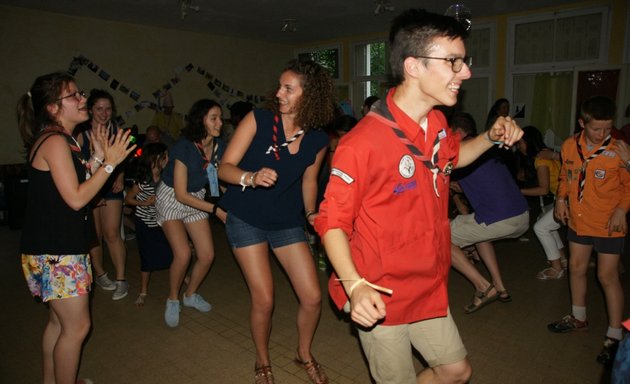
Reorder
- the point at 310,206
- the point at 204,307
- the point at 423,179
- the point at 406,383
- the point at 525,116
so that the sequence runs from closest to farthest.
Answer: the point at 423,179
the point at 406,383
the point at 310,206
the point at 204,307
the point at 525,116

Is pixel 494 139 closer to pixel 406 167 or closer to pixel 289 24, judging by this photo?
pixel 406 167

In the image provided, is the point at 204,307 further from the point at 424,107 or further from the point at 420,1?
the point at 420,1

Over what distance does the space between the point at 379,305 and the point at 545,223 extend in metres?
3.56

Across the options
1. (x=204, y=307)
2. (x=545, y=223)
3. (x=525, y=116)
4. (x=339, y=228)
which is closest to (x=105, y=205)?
(x=204, y=307)

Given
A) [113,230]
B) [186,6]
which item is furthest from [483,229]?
[186,6]

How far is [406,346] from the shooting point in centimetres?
179

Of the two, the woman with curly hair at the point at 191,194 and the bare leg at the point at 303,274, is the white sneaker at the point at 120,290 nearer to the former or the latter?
the woman with curly hair at the point at 191,194

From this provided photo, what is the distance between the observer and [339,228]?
1557 millimetres

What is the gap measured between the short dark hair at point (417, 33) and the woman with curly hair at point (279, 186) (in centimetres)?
84

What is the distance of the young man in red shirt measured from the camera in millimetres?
1594

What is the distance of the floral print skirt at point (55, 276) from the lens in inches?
87.2

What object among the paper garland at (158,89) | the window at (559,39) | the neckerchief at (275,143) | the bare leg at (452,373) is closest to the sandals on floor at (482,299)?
the bare leg at (452,373)

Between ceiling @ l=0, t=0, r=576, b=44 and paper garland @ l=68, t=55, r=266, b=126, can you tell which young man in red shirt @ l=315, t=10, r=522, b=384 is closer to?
ceiling @ l=0, t=0, r=576, b=44

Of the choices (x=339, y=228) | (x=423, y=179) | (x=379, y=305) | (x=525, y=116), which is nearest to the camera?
(x=379, y=305)
